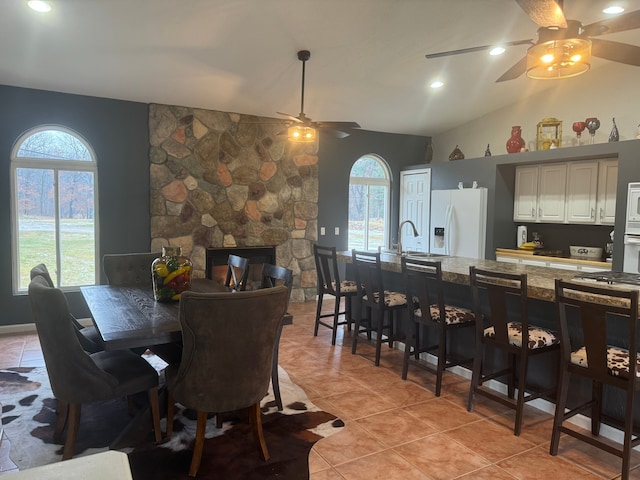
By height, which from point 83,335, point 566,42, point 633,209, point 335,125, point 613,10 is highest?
point 613,10

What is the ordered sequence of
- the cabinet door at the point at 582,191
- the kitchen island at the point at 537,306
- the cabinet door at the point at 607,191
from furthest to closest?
the cabinet door at the point at 582,191
the cabinet door at the point at 607,191
the kitchen island at the point at 537,306

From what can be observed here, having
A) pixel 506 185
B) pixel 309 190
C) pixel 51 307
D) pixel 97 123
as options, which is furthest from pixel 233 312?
pixel 506 185

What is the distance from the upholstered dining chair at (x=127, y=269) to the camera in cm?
393

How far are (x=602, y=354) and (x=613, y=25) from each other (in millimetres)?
1808

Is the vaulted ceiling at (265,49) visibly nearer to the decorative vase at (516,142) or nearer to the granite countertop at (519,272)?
the decorative vase at (516,142)

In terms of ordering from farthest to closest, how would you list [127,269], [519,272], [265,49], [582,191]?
[582,191] → [265,49] → [127,269] → [519,272]

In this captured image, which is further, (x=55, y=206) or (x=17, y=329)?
(x=55, y=206)

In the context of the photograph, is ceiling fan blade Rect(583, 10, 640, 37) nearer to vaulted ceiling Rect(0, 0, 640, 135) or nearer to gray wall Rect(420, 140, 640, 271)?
vaulted ceiling Rect(0, 0, 640, 135)

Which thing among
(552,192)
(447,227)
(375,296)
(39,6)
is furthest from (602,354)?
(39,6)

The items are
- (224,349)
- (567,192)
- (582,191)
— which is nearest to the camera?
(224,349)

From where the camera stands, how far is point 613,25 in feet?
8.20

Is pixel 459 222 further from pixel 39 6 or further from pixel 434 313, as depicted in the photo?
pixel 39 6

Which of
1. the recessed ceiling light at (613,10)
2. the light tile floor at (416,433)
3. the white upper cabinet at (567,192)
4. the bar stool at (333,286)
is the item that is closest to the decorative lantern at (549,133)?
the white upper cabinet at (567,192)

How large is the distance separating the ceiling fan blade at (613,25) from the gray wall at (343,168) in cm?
428
